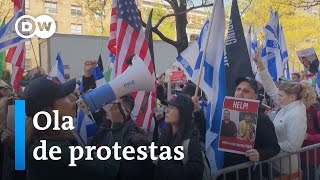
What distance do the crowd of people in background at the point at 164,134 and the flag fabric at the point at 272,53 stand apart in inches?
108

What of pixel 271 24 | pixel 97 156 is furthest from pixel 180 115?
pixel 271 24

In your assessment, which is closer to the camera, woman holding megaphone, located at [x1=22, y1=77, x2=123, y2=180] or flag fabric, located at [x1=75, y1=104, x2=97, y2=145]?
woman holding megaphone, located at [x1=22, y1=77, x2=123, y2=180]

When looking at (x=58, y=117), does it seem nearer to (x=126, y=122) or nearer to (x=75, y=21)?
(x=126, y=122)

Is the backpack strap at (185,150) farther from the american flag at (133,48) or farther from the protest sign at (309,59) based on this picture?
the protest sign at (309,59)

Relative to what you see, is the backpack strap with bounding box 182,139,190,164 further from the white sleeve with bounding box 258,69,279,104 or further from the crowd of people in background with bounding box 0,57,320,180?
the white sleeve with bounding box 258,69,279,104

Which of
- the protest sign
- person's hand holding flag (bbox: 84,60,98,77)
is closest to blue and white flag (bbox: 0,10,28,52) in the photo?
person's hand holding flag (bbox: 84,60,98,77)

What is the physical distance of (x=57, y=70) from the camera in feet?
24.6

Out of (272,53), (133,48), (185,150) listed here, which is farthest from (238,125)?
(272,53)

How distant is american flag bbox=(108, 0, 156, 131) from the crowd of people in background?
30 cm

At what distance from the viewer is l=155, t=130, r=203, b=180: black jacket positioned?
3197 millimetres

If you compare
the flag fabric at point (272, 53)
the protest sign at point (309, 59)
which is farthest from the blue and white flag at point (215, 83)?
the protest sign at point (309, 59)

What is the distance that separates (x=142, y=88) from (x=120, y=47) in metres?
1.88

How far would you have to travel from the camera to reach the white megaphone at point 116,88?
2994 millimetres
